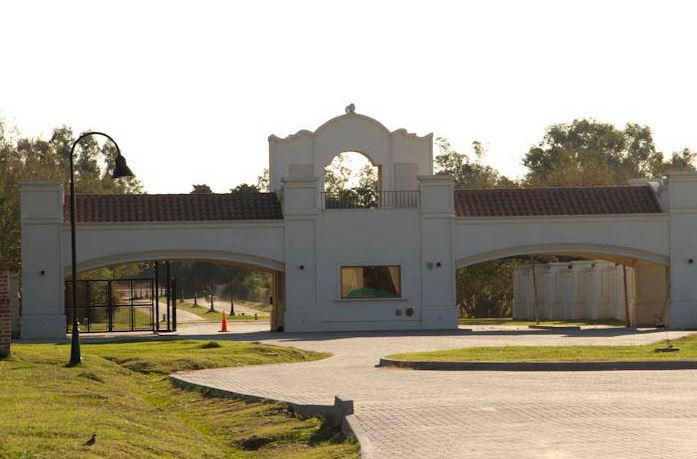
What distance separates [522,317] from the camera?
66062 millimetres

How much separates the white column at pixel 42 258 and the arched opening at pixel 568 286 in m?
14.2

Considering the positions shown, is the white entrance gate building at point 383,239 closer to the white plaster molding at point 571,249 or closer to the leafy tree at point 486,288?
the white plaster molding at point 571,249

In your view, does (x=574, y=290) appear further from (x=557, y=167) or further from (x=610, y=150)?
(x=610, y=150)

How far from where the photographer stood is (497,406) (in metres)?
17.1

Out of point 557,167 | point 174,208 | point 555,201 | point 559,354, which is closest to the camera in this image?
point 559,354

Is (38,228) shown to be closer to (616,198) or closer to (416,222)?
(416,222)

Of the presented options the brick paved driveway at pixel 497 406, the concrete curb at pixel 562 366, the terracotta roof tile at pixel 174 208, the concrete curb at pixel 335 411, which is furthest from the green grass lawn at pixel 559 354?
the terracotta roof tile at pixel 174 208

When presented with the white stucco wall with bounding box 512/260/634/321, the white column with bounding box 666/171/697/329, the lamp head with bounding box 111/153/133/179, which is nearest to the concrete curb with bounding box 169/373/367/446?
the lamp head with bounding box 111/153/133/179

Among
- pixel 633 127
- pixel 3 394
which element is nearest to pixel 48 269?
pixel 3 394

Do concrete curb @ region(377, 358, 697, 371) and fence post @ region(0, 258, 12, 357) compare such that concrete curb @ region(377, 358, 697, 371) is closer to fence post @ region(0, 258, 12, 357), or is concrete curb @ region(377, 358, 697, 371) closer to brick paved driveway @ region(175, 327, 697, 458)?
brick paved driveway @ region(175, 327, 697, 458)

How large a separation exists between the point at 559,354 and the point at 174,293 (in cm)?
2151

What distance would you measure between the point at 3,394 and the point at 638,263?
34.0 m

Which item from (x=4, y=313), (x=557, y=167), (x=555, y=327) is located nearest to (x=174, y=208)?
(x=555, y=327)

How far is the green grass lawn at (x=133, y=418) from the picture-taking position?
47.5ft
